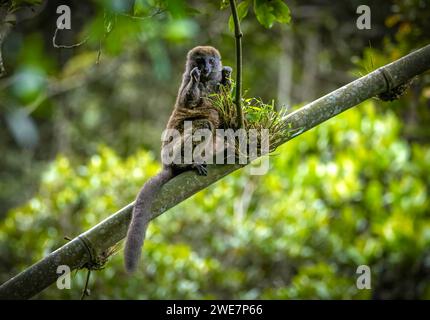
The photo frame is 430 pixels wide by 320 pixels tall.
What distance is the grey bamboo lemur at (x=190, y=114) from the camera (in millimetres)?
3051

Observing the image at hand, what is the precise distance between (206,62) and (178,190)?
1.52 metres

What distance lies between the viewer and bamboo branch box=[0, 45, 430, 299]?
9.08ft

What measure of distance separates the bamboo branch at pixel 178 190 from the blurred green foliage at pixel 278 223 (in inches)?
116

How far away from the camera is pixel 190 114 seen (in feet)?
13.2

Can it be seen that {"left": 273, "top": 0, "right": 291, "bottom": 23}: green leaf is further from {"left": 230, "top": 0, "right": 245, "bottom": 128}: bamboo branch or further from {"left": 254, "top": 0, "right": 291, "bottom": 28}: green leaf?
{"left": 230, "top": 0, "right": 245, "bottom": 128}: bamboo branch

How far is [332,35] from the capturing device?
983 cm

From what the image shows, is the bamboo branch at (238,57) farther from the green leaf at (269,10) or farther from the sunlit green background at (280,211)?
the sunlit green background at (280,211)

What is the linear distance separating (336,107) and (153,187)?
1.20 meters

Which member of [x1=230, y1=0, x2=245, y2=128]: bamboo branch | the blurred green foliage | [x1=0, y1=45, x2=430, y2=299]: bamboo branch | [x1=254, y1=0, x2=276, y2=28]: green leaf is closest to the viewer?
[x1=230, y1=0, x2=245, y2=128]: bamboo branch

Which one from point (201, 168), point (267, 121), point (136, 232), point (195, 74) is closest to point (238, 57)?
point (267, 121)

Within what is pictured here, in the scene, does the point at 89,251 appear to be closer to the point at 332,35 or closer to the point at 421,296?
the point at 421,296

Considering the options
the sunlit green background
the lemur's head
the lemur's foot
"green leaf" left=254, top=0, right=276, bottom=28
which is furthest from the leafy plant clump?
the sunlit green background
